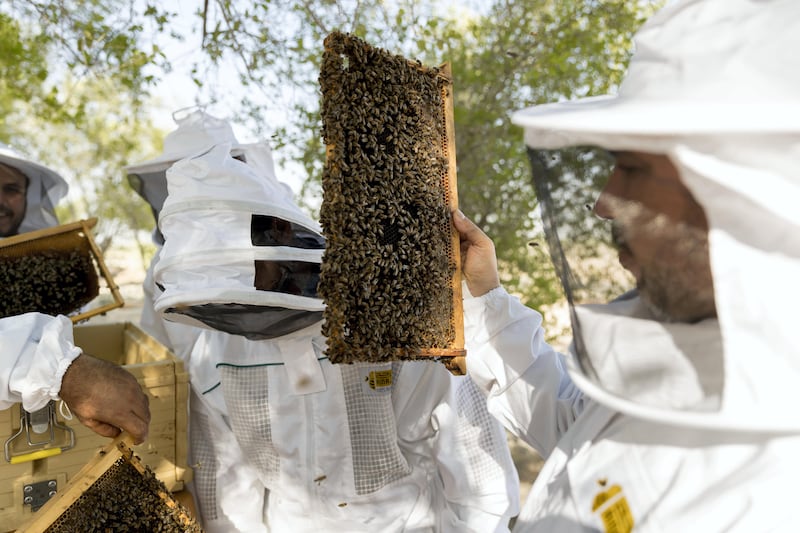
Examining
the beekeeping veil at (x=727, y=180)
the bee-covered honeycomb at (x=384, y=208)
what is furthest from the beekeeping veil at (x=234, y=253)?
the beekeeping veil at (x=727, y=180)

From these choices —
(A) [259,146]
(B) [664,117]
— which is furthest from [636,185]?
(A) [259,146]

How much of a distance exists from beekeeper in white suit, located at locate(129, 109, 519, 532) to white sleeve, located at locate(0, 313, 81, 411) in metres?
0.41

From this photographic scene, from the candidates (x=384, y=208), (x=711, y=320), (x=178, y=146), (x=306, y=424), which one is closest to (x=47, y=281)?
(x=178, y=146)

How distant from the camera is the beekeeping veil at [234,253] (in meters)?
2.06

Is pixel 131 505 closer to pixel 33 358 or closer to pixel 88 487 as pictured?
pixel 88 487

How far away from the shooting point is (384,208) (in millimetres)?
1845

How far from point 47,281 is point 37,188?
1.25 metres

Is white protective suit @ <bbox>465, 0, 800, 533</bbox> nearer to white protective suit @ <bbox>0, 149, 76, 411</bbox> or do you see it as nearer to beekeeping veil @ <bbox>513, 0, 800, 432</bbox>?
beekeeping veil @ <bbox>513, 0, 800, 432</bbox>

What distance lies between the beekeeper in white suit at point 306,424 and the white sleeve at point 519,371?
0.55 meters

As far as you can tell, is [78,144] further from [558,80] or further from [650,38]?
[650,38]

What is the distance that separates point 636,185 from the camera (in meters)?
1.16

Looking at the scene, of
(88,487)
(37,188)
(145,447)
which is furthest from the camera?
(37,188)

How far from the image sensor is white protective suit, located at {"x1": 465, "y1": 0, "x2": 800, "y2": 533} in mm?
924

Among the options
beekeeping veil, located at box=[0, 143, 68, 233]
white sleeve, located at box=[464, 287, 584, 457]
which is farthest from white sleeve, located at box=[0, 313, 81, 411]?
beekeeping veil, located at box=[0, 143, 68, 233]
